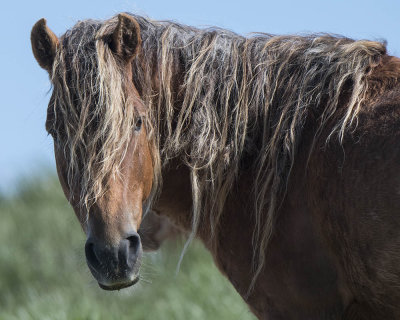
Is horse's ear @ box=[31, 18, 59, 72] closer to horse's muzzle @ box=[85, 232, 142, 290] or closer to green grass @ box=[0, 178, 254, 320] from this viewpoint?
horse's muzzle @ box=[85, 232, 142, 290]

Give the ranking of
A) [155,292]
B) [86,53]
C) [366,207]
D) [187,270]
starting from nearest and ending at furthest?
[366,207] < [86,53] < [155,292] < [187,270]

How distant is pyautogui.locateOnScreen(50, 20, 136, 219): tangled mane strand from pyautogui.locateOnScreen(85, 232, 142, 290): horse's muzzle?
0.69 feet

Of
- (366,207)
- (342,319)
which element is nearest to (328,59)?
(366,207)

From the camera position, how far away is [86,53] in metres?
3.23

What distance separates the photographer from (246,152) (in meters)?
3.34

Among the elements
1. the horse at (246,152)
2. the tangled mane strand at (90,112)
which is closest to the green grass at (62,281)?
the horse at (246,152)

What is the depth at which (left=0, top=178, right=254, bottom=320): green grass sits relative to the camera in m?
7.55

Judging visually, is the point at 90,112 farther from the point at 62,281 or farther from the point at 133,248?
the point at 62,281

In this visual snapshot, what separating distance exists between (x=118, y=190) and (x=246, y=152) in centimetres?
74

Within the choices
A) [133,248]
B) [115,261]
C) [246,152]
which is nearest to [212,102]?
[246,152]

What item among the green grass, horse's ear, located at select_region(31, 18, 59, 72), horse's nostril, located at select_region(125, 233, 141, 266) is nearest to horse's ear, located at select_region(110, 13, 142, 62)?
horse's ear, located at select_region(31, 18, 59, 72)

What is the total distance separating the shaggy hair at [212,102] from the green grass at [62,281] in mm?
2984

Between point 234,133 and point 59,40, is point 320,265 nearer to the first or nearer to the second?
point 234,133

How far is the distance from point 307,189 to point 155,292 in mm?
6718
